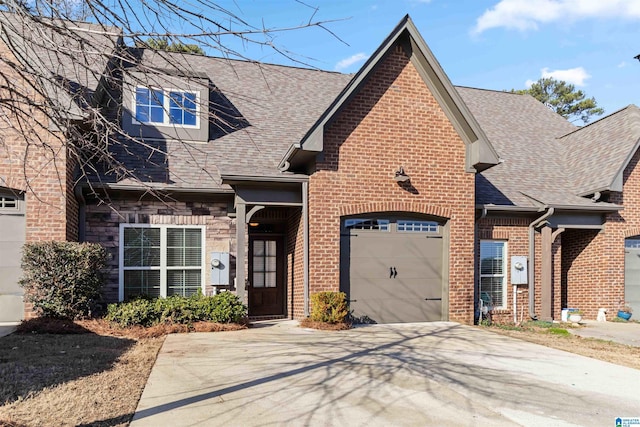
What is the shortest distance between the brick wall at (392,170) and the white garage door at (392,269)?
35 cm

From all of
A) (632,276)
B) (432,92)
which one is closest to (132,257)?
(432,92)

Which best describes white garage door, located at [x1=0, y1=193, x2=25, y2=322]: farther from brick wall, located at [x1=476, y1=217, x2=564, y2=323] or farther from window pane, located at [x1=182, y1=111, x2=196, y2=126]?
brick wall, located at [x1=476, y1=217, x2=564, y2=323]

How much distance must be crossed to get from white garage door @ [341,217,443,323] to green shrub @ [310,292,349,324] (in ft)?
2.14

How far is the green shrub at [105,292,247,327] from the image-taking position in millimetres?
8797

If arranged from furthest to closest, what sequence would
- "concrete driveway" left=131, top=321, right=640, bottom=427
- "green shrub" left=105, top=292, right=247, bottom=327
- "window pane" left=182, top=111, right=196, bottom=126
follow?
"window pane" left=182, top=111, right=196, bottom=126 < "green shrub" left=105, top=292, right=247, bottom=327 < "concrete driveway" left=131, top=321, right=640, bottom=427

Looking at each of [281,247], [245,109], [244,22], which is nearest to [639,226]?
[281,247]

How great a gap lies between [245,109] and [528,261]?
8.64m

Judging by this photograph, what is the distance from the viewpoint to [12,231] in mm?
A: 9125

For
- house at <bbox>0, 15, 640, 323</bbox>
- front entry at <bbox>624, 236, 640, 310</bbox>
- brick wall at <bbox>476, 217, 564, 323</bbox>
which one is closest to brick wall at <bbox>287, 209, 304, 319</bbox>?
house at <bbox>0, 15, 640, 323</bbox>

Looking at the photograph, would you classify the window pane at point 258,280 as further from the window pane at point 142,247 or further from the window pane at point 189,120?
the window pane at point 189,120

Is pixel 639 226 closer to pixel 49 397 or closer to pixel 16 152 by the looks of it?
pixel 49 397

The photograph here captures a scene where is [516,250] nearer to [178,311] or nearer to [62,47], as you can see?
[178,311]

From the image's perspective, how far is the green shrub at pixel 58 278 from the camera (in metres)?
8.41

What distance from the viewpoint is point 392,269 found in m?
10.4
